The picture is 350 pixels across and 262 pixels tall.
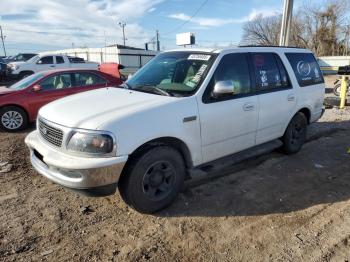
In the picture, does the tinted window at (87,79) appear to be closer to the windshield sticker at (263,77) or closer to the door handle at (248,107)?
the windshield sticker at (263,77)

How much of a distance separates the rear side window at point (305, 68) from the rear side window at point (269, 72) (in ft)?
1.23

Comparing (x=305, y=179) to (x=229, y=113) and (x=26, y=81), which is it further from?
(x=26, y=81)

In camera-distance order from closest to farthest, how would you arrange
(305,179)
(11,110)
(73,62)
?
(305,179)
(11,110)
(73,62)

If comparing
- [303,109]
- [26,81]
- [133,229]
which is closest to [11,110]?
[26,81]

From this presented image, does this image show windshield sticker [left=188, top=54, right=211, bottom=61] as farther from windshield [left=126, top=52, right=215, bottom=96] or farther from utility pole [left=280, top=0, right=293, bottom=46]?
utility pole [left=280, top=0, right=293, bottom=46]

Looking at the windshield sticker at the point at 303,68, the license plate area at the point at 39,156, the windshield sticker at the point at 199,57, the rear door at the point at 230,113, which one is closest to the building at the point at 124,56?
the windshield sticker at the point at 303,68

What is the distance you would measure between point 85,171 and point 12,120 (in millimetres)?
5424

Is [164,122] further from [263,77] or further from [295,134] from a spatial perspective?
[295,134]

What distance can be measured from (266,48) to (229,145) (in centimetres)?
184

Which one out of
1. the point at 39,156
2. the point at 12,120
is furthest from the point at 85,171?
the point at 12,120

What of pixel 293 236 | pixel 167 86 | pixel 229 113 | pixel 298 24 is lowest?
pixel 293 236

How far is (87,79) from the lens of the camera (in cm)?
855

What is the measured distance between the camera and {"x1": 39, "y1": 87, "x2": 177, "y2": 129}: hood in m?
3.24

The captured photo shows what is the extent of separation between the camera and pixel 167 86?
4098 mm
